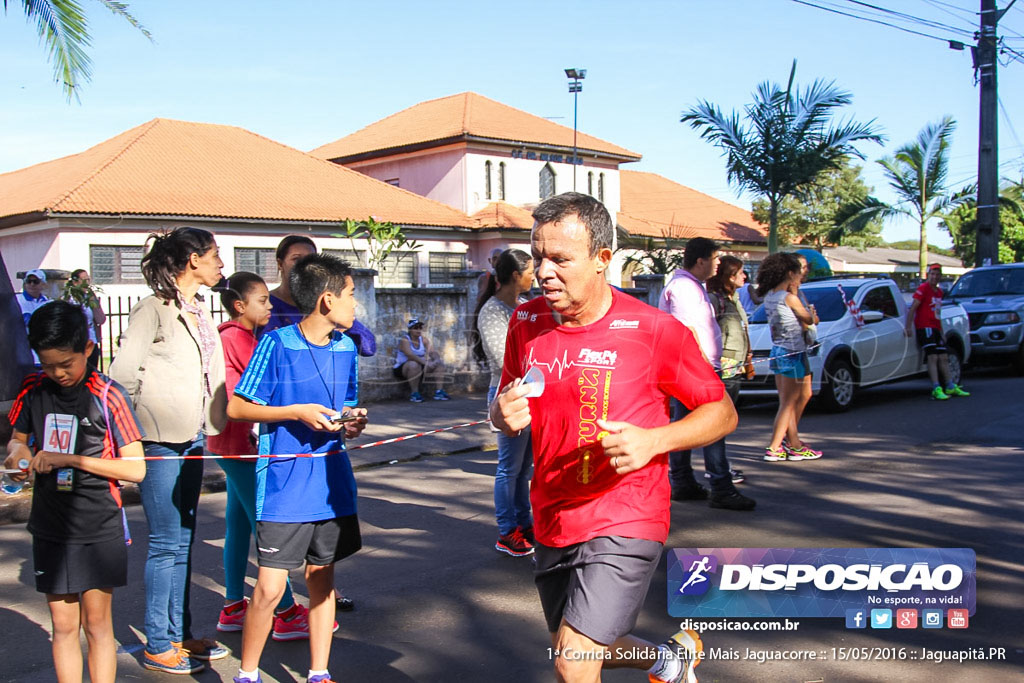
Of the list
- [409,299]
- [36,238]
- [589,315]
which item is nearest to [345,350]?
[589,315]

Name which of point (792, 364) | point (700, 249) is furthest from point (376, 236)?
point (700, 249)

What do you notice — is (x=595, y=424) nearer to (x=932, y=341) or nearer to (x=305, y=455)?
(x=305, y=455)

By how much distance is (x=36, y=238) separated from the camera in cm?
2642

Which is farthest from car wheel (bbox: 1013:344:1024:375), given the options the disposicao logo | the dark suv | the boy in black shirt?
the boy in black shirt

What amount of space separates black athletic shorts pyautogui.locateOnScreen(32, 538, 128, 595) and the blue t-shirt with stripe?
59 cm

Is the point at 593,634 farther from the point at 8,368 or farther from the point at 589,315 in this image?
the point at 8,368

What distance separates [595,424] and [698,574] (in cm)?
261

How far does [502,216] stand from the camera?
36.5 metres

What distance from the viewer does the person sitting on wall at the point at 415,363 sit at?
1427 cm

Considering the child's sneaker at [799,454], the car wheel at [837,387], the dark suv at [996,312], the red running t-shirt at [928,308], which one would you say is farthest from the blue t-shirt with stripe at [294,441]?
the dark suv at [996,312]

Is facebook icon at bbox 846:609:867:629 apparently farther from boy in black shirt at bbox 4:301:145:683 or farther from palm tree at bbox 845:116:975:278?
palm tree at bbox 845:116:975:278

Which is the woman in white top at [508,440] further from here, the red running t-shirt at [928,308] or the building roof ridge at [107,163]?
the building roof ridge at [107,163]

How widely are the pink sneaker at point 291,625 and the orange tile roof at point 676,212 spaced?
3719cm

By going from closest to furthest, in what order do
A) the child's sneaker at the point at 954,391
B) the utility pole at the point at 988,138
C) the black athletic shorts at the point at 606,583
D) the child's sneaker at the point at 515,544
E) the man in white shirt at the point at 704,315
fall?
the black athletic shorts at the point at 606,583 → the child's sneaker at the point at 515,544 → the man in white shirt at the point at 704,315 → the child's sneaker at the point at 954,391 → the utility pole at the point at 988,138
